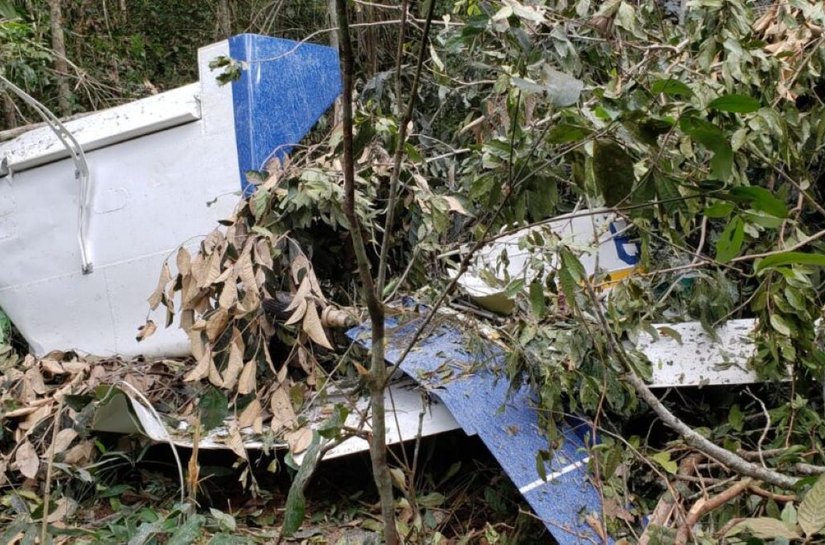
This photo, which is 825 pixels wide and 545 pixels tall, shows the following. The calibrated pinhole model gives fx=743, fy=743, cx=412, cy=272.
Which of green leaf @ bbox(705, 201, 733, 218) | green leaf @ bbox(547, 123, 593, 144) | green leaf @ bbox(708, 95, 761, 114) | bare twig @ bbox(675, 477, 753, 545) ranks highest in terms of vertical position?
green leaf @ bbox(708, 95, 761, 114)

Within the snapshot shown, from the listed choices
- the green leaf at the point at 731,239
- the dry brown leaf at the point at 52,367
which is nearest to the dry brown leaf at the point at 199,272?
the dry brown leaf at the point at 52,367

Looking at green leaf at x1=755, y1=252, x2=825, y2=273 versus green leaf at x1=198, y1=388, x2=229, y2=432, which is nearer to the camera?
green leaf at x1=755, y1=252, x2=825, y2=273

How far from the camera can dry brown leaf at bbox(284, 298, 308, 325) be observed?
7.91ft

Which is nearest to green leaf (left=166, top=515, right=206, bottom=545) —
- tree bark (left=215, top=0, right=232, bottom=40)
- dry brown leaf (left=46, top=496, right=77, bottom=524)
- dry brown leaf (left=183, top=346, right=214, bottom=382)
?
dry brown leaf (left=46, top=496, right=77, bottom=524)

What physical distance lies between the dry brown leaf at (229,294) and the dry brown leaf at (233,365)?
0.36ft

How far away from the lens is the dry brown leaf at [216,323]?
7.91 feet

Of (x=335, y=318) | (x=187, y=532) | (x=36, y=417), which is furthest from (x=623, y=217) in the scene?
(x=36, y=417)

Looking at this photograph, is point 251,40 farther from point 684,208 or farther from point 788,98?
point 684,208

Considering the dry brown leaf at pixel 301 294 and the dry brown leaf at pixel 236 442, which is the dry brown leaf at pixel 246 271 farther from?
the dry brown leaf at pixel 236 442

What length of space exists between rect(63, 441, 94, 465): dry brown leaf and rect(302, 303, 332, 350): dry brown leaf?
818mm

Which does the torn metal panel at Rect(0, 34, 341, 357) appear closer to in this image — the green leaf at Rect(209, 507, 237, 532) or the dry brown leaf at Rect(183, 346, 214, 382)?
the dry brown leaf at Rect(183, 346, 214, 382)

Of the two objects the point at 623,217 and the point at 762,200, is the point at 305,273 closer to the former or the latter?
the point at 623,217

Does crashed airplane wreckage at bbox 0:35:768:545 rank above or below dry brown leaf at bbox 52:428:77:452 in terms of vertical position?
above

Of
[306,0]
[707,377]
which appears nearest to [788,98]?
Answer: [707,377]
